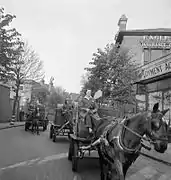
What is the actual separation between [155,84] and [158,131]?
1165 centimetres

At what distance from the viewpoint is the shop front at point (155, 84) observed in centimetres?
1305

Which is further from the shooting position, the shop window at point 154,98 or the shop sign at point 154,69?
the shop window at point 154,98

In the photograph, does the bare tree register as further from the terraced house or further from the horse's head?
the horse's head

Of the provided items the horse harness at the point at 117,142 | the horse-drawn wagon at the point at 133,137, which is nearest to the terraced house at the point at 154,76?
the horse harness at the point at 117,142

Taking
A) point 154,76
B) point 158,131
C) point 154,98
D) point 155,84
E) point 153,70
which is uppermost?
point 153,70

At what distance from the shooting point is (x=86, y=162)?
7199 millimetres

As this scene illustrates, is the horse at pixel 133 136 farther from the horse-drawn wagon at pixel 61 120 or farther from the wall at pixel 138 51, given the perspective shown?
the wall at pixel 138 51

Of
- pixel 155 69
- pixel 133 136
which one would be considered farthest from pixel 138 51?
pixel 133 136

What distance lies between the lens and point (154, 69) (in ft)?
46.1

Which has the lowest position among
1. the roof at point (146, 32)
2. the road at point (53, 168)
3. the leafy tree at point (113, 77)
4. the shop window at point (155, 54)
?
the road at point (53, 168)

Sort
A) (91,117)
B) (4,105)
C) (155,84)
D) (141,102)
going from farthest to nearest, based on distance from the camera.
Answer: (4,105), (141,102), (155,84), (91,117)

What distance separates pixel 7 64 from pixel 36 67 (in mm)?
12653

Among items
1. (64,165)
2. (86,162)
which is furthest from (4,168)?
(86,162)

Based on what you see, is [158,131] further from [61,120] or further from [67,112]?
[61,120]
